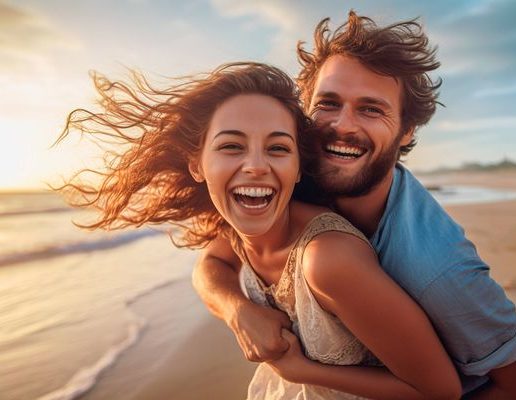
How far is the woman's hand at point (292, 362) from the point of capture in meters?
2.51

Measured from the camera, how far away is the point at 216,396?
12.4 ft

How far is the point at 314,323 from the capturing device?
8.09 feet

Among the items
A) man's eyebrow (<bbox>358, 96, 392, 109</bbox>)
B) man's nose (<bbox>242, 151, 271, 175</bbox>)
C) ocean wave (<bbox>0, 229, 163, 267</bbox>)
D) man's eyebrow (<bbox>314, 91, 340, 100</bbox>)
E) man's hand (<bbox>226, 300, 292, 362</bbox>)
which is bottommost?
ocean wave (<bbox>0, 229, 163, 267</bbox>)

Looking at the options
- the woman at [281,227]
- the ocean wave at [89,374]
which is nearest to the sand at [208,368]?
the ocean wave at [89,374]

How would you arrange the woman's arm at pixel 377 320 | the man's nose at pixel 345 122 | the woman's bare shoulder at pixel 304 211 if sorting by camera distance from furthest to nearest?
the man's nose at pixel 345 122 < the woman's bare shoulder at pixel 304 211 < the woman's arm at pixel 377 320

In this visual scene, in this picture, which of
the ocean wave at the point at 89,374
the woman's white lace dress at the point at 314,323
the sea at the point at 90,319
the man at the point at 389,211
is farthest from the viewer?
the sea at the point at 90,319

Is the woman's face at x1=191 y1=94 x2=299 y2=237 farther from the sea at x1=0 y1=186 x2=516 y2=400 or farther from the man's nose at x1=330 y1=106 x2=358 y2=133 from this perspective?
the sea at x1=0 y1=186 x2=516 y2=400

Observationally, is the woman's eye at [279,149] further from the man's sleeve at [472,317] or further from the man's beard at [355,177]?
the man's sleeve at [472,317]

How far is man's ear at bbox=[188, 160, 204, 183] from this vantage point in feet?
10.1

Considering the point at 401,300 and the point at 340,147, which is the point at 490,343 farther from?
the point at 340,147

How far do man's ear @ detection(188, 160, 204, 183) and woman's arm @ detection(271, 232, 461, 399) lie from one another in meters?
1.00

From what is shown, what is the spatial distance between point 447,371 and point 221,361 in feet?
8.31

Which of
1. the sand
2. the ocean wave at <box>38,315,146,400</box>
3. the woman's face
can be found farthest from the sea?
the woman's face

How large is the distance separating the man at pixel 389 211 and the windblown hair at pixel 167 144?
0.29 metres
